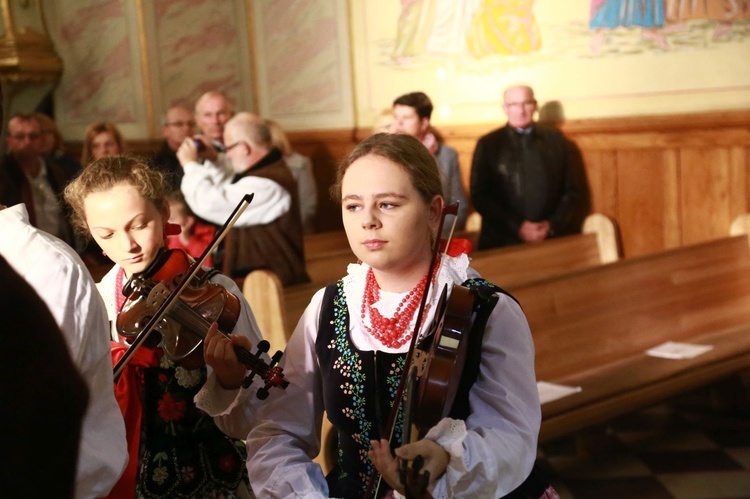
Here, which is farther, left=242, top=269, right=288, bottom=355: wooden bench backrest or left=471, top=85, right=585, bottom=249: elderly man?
left=471, top=85, right=585, bottom=249: elderly man

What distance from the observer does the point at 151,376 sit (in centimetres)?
217

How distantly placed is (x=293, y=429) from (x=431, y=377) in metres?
0.42

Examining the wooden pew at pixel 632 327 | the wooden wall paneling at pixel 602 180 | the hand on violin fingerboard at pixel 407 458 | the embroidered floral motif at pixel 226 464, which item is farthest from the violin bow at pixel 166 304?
the wooden wall paneling at pixel 602 180

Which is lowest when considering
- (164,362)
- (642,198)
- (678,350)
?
(678,350)

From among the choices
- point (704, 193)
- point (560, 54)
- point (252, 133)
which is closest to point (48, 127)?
point (252, 133)

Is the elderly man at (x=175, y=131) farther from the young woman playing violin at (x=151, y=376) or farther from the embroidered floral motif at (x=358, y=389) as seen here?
the embroidered floral motif at (x=358, y=389)

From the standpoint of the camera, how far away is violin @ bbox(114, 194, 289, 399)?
6.19 ft

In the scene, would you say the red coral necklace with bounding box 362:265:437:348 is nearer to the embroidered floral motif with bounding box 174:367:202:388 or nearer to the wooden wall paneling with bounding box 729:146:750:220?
the embroidered floral motif with bounding box 174:367:202:388

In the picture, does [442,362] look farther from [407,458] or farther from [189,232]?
[189,232]

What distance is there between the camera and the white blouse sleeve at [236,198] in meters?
4.96

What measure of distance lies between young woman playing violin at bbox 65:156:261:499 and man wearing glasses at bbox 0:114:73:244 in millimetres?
3955

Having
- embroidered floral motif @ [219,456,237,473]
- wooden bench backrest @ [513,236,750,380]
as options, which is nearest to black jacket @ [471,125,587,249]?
wooden bench backrest @ [513,236,750,380]

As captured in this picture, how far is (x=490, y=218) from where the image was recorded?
683 centimetres

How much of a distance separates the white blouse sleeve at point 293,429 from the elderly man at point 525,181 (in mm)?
4794
